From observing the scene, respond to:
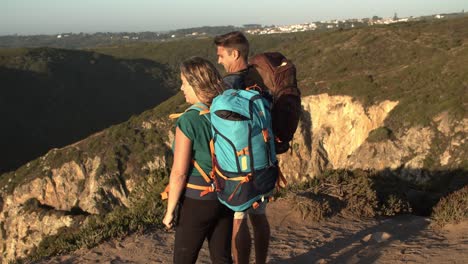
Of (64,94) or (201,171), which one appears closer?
(201,171)

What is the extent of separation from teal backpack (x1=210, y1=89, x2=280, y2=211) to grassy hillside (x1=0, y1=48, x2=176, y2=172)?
5145cm

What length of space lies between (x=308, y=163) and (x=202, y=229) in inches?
748

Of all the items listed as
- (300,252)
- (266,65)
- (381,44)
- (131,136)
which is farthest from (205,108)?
(381,44)

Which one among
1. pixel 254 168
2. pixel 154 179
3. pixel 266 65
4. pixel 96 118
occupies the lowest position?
pixel 96 118

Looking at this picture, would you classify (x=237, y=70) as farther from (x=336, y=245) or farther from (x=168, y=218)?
(x=336, y=245)

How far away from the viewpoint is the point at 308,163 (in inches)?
850

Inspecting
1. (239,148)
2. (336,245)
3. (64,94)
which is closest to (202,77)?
(239,148)

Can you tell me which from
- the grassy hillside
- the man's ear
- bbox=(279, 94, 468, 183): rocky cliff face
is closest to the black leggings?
the man's ear

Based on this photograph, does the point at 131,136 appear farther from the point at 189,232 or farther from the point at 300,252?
the point at 189,232

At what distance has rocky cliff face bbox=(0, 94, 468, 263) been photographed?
16781 millimetres

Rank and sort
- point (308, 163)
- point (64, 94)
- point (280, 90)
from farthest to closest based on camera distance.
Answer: point (64, 94), point (308, 163), point (280, 90)

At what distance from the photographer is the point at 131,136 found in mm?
28281

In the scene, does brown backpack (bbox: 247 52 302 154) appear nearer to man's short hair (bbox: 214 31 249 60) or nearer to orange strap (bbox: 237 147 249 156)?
man's short hair (bbox: 214 31 249 60)

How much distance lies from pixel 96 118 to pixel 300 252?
207 ft
